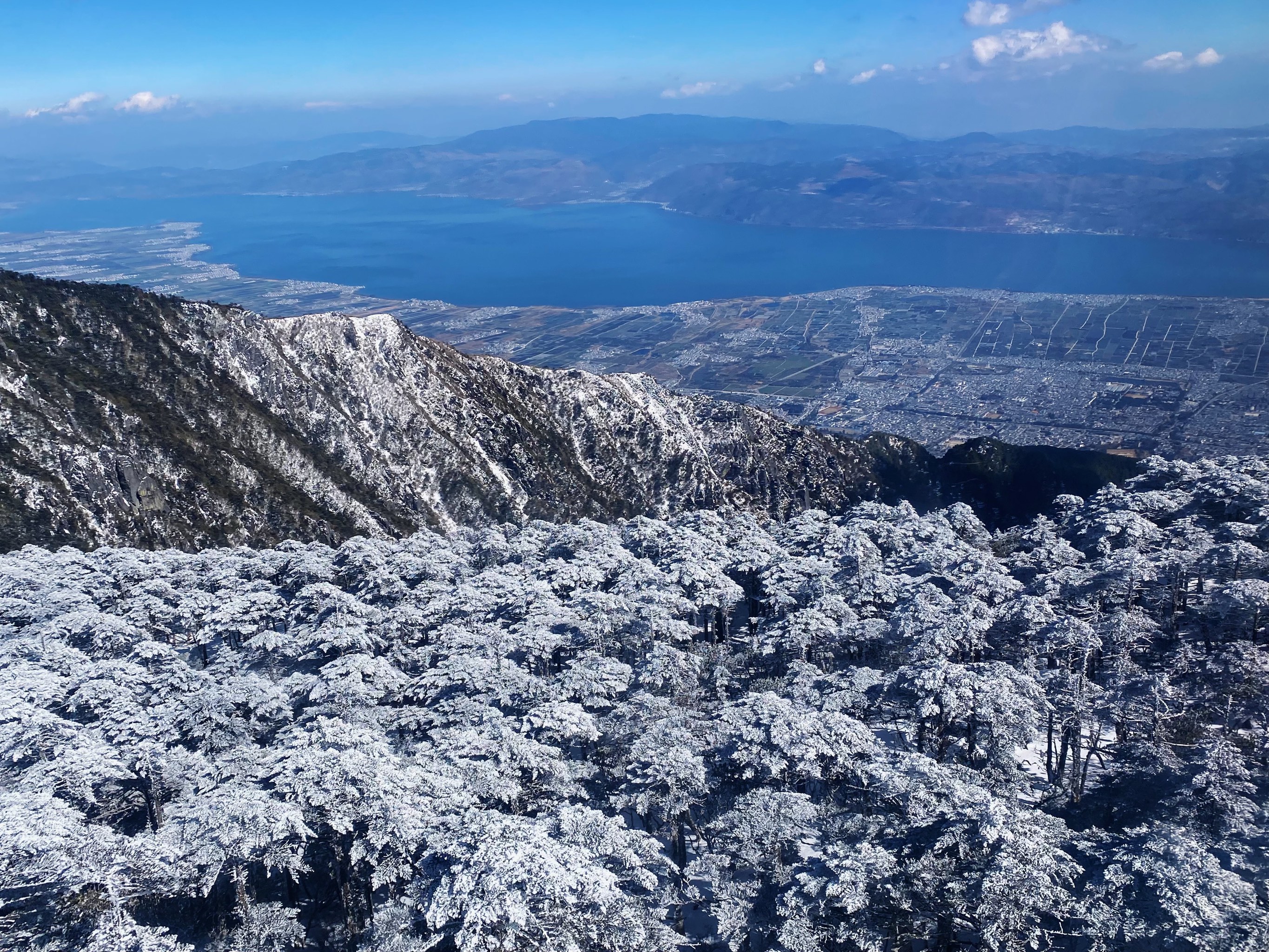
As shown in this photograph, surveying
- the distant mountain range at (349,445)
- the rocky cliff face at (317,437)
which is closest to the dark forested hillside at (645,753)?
the rocky cliff face at (317,437)

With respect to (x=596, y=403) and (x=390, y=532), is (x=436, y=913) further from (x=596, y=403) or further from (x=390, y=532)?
(x=596, y=403)

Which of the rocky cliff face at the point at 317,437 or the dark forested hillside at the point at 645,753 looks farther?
the rocky cliff face at the point at 317,437

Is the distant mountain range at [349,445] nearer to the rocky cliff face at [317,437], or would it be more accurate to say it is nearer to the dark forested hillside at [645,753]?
the rocky cliff face at [317,437]

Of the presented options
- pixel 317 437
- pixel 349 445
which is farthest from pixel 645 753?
pixel 317 437

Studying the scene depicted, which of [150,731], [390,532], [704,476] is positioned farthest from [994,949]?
[704,476]

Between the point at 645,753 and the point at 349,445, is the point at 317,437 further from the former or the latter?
the point at 645,753

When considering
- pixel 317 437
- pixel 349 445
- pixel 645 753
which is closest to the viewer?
pixel 645 753

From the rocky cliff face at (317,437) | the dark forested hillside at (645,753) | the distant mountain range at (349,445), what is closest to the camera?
the dark forested hillside at (645,753)
